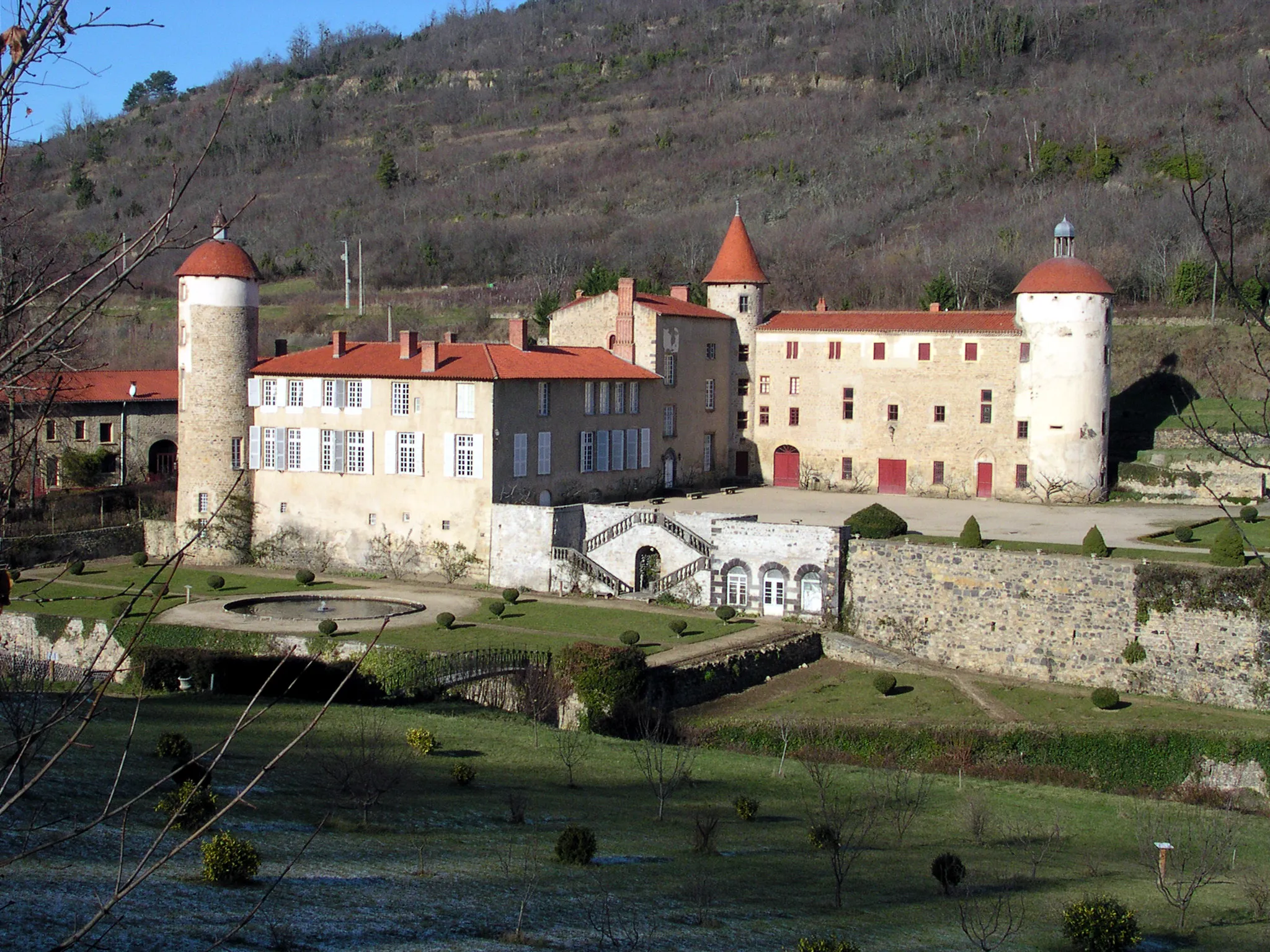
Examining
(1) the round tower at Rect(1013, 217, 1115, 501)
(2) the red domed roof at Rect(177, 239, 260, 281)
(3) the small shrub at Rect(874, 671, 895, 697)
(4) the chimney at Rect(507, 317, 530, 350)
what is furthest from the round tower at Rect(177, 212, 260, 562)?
(1) the round tower at Rect(1013, 217, 1115, 501)

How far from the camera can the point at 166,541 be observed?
1766 inches

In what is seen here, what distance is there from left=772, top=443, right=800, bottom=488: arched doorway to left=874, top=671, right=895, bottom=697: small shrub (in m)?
18.9

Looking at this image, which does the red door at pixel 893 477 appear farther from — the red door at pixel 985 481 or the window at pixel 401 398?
the window at pixel 401 398

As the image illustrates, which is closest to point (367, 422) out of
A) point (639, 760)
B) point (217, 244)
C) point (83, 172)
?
point (217, 244)

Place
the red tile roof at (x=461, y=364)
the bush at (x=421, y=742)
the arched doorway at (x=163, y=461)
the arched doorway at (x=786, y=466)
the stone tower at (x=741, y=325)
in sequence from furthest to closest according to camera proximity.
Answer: the stone tower at (x=741, y=325), the arched doorway at (x=163, y=461), the arched doorway at (x=786, y=466), the red tile roof at (x=461, y=364), the bush at (x=421, y=742)

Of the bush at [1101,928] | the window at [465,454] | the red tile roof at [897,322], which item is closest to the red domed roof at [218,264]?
the window at [465,454]

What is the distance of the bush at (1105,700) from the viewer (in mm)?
31094

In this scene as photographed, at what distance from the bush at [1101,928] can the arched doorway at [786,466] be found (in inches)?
1424

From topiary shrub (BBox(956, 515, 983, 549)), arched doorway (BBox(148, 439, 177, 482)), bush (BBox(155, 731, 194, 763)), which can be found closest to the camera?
bush (BBox(155, 731, 194, 763))

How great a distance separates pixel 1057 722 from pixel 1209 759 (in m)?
3.07

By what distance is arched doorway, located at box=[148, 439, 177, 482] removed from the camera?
51688mm

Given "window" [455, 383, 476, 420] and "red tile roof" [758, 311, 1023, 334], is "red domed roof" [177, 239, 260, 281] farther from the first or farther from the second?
"red tile roof" [758, 311, 1023, 334]

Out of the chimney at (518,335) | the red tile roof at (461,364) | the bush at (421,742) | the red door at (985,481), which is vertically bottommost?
the bush at (421,742)

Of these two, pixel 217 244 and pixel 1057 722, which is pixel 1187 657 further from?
pixel 217 244
